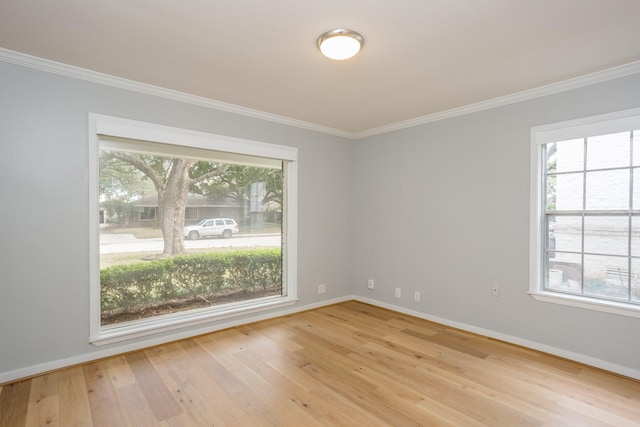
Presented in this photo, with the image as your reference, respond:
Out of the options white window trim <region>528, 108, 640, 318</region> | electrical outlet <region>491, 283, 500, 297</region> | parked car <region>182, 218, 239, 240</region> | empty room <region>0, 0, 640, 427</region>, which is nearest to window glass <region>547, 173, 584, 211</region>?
empty room <region>0, 0, 640, 427</region>

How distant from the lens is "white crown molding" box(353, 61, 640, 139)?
8.85 feet

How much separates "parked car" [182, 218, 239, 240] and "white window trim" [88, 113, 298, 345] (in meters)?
0.73

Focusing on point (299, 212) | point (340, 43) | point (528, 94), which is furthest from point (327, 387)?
point (528, 94)

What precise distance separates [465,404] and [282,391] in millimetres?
1309

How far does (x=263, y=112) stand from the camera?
12.9 feet

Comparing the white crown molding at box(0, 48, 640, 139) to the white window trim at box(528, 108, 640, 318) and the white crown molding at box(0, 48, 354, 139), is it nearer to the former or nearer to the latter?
the white crown molding at box(0, 48, 354, 139)

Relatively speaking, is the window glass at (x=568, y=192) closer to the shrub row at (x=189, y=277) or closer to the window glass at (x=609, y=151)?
the window glass at (x=609, y=151)

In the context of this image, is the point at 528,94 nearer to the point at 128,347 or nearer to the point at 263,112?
the point at 263,112

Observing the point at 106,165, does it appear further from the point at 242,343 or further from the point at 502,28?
the point at 502,28

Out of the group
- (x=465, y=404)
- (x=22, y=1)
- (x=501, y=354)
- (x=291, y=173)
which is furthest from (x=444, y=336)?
(x=22, y=1)

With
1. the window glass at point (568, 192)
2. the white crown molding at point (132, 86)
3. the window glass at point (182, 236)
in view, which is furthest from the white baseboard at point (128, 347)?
the window glass at point (568, 192)

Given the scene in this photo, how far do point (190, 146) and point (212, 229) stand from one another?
1.00m

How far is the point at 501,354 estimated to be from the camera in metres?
3.09

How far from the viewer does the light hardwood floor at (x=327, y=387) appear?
2131 millimetres
